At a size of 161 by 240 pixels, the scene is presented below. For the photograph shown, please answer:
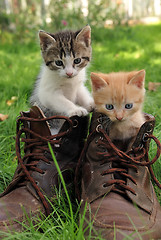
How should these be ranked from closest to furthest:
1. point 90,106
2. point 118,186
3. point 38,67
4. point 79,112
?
1. point 118,186
2. point 79,112
3. point 90,106
4. point 38,67

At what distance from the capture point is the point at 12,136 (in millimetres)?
2059

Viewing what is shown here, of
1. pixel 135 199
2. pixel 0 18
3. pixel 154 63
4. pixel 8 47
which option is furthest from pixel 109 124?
pixel 0 18

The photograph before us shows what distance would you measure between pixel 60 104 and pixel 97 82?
1.35 feet

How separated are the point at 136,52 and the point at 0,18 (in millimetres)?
3472

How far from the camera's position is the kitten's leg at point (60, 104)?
1.69 metres

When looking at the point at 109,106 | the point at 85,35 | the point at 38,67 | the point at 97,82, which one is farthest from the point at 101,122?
the point at 38,67

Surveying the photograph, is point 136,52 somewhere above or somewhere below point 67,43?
below

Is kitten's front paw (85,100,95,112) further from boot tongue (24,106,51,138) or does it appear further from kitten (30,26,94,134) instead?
boot tongue (24,106,51,138)

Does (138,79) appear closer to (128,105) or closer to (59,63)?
(128,105)

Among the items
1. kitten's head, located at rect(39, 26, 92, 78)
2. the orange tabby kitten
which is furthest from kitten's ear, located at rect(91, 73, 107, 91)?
kitten's head, located at rect(39, 26, 92, 78)

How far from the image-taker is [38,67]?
3.86 meters

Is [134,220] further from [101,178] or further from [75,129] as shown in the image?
[75,129]

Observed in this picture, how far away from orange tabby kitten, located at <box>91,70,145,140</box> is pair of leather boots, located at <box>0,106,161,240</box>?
4cm

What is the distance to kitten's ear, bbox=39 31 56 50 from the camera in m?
1.85
